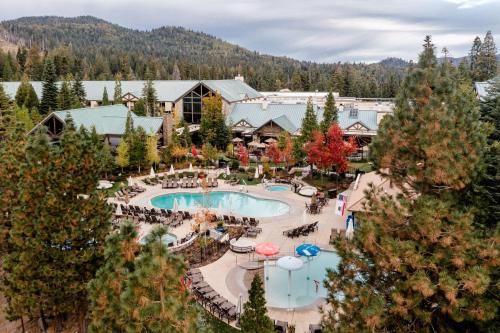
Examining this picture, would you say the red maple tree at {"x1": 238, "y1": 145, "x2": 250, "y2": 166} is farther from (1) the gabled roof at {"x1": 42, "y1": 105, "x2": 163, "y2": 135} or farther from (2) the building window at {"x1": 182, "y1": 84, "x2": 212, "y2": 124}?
(2) the building window at {"x1": 182, "y1": 84, "x2": 212, "y2": 124}

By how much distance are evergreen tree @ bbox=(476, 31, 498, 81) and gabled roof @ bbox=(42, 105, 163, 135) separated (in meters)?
49.5

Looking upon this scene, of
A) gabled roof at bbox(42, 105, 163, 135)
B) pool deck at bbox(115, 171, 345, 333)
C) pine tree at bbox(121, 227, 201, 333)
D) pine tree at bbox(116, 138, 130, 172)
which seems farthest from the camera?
gabled roof at bbox(42, 105, 163, 135)

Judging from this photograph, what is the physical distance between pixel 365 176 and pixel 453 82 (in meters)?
18.0

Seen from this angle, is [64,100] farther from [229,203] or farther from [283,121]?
[229,203]

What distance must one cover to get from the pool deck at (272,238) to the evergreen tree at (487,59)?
47.7 m

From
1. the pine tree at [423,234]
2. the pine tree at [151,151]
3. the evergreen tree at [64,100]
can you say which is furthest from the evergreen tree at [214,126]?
the pine tree at [423,234]

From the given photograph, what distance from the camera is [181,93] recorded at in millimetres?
55844

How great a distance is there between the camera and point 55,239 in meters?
12.9

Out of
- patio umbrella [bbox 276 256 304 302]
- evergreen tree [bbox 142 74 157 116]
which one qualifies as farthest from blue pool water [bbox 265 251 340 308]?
evergreen tree [bbox 142 74 157 116]

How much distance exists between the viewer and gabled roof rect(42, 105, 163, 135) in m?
39.6

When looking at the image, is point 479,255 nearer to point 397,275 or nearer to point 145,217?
point 397,275

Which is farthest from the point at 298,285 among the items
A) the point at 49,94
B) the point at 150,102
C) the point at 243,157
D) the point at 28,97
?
the point at 28,97

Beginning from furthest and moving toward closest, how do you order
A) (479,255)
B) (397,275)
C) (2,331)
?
(2,331), (397,275), (479,255)

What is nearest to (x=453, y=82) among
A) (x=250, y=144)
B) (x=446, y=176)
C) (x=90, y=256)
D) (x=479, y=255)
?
(x=446, y=176)
